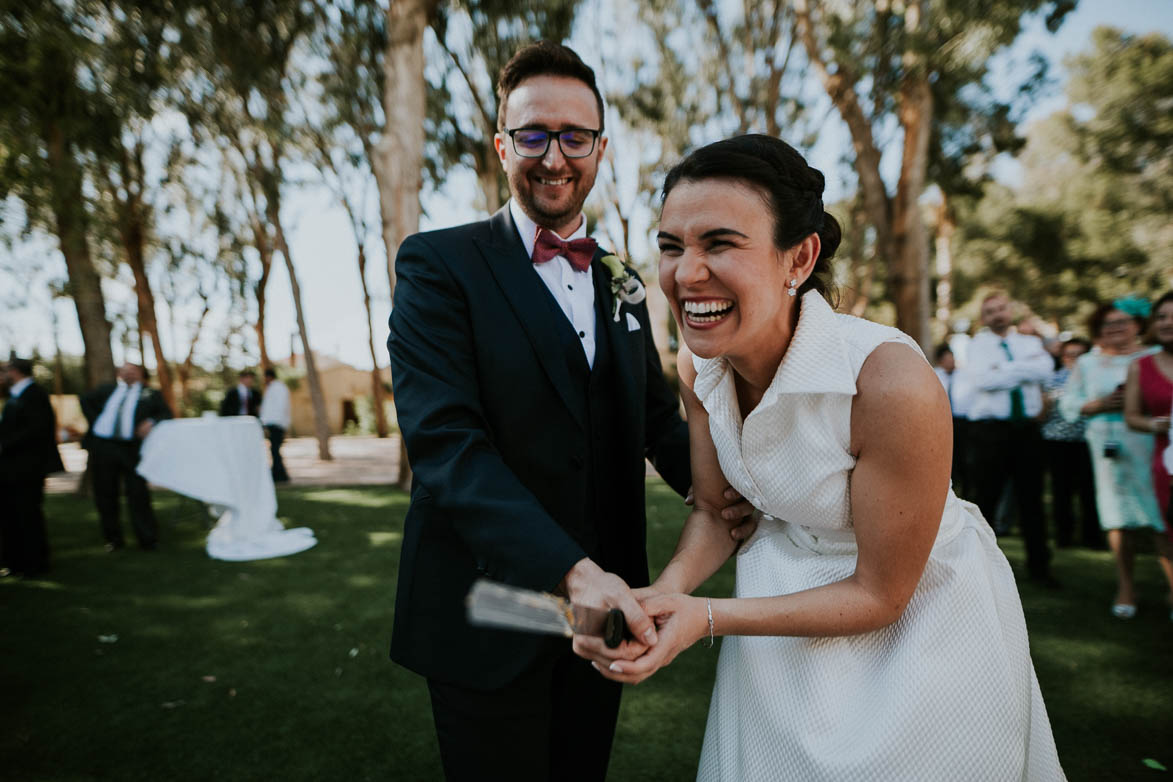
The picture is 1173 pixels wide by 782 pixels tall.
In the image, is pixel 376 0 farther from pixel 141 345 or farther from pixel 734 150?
pixel 141 345

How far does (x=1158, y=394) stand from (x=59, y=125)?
527 inches

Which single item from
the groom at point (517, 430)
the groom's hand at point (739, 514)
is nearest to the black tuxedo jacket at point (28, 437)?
the groom at point (517, 430)

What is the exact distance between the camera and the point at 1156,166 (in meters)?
24.0

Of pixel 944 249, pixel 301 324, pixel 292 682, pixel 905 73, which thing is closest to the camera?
pixel 292 682

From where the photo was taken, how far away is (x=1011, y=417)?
6133mm

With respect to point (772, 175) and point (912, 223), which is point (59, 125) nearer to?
point (772, 175)

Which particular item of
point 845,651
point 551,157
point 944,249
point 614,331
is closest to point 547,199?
point 551,157

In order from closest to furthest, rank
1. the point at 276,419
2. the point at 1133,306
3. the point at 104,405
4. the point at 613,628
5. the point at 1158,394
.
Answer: the point at 613,628 → the point at 1158,394 → the point at 1133,306 → the point at 104,405 → the point at 276,419

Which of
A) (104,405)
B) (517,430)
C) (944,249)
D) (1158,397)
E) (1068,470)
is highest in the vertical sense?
(944,249)

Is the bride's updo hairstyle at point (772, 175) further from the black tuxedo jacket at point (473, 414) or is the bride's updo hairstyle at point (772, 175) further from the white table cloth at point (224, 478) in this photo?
the white table cloth at point (224, 478)

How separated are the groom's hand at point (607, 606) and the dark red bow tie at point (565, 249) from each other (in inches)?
37.5

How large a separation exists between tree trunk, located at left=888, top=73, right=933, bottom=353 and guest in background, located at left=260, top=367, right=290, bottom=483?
11.2 meters

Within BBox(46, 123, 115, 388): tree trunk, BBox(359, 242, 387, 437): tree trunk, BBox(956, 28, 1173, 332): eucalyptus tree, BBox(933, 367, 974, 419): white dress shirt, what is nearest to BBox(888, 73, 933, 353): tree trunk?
BBox(933, 367, 974, 419): white dress shirt

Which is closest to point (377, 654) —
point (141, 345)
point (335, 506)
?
point (335, 506)
